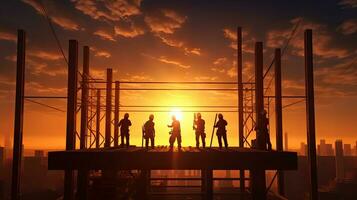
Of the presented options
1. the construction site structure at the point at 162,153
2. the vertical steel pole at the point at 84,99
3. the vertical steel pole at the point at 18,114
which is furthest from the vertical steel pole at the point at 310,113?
the vertical steel pole at the point at 18,114

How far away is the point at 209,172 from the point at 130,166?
24.4 ft

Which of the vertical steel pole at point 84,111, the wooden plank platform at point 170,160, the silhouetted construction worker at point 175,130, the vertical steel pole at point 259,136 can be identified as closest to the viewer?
the wooden plank platform at point 170,160

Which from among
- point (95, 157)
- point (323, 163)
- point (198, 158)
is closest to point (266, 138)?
point (198, 158)

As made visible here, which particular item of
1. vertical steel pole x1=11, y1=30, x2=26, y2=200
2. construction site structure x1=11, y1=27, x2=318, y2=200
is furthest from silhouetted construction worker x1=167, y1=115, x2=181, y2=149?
vertical steel pole x1=11, y1=30, x2=26, y2=200

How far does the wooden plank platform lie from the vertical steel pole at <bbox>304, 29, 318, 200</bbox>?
3776 millimetres

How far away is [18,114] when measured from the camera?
51.3ft

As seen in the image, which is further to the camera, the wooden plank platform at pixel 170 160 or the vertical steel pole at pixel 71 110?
the vertical steel pole at pixel 71 110

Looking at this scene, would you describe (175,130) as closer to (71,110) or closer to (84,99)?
(71,110)

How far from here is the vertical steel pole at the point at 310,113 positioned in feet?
49.2

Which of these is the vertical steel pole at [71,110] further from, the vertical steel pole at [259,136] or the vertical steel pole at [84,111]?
the vertical steel pole at [259,136]

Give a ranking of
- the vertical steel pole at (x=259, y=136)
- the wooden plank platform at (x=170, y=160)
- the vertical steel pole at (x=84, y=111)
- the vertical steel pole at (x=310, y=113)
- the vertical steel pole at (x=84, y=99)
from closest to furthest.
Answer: the wooden plank platform at (x=170, y=160), the vertical steel pole at (x=259, y=136), the vertical steel pole at (x=310, y=113), the vertical steel pole at (x=84, y=111), the vertical steel pole at (x=84, y=99)

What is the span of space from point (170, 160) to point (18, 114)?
769cm

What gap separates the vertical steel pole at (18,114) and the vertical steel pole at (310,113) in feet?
39.5

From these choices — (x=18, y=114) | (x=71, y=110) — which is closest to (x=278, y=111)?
(x=71, y=110)
